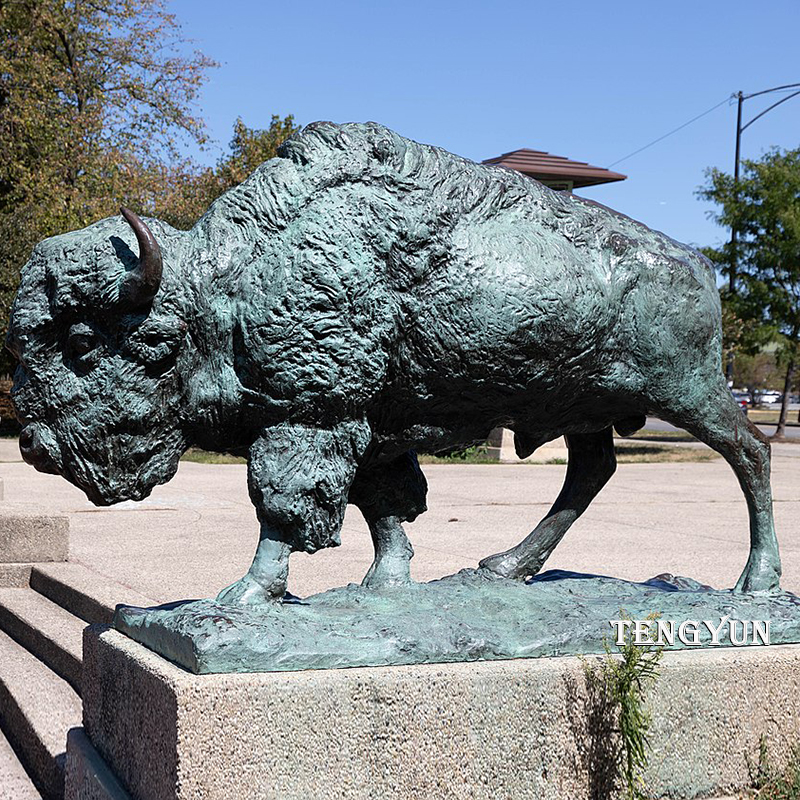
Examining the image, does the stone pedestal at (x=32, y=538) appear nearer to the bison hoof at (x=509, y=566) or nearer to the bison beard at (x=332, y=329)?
the bison hoof at (x=509, y=566)

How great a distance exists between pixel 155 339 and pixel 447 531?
5.62 metres

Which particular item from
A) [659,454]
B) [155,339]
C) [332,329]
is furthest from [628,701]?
[659,454]

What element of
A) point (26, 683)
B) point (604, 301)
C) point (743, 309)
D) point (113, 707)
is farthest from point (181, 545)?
point (743, 309)

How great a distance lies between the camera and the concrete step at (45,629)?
4.73m

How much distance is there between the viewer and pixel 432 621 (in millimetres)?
3049

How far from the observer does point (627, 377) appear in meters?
3.29

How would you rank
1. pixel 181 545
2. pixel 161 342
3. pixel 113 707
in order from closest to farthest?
pixel 161 342 < pixel 113 707 < pixel 181 545

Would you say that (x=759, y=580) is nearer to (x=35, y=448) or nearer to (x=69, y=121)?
(x=35, y=448)

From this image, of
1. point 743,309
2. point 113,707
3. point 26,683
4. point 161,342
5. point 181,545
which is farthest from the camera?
point 743,309

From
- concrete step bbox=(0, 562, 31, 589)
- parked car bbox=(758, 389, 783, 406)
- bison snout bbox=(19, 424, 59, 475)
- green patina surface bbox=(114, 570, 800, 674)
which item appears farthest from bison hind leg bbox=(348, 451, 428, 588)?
parked car bbox=(758, 389, 783, 406)

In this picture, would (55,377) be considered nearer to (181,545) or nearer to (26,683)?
(26,683)

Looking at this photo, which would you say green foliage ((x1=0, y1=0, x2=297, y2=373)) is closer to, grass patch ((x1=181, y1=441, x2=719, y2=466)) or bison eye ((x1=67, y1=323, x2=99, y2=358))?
grass patch ((x1=181, y1=441, x2=719, y2=466))

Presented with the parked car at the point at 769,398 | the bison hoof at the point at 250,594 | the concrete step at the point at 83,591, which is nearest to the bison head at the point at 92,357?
the bison hoof at the point at 250,594

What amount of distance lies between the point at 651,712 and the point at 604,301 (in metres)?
1.20
